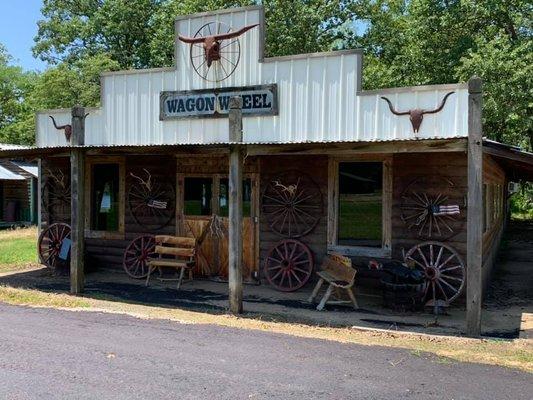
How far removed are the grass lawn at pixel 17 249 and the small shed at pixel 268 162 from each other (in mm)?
2852

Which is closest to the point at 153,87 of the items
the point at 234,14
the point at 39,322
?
the point at 234,14

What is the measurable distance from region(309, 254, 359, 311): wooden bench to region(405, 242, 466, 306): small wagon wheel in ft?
3.68

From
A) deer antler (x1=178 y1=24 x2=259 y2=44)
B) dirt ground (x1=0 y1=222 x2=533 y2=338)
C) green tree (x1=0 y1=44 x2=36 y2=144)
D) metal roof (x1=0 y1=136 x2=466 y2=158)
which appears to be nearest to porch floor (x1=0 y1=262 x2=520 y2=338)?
dirt ground (x1=0 y1=222 x2=533 y2=338)

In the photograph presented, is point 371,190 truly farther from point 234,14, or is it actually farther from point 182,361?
point 182,361

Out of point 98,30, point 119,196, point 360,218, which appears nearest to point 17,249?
point 119,196

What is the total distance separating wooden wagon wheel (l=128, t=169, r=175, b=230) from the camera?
1220cm

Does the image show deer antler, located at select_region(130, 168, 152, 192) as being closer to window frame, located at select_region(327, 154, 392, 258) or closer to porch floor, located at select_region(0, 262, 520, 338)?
porch floor, located at select_region(0, 262, 520, 338)

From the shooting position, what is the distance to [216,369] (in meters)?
5.70

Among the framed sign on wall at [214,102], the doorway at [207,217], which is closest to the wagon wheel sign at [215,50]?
the framed sign on wall at [214,102]

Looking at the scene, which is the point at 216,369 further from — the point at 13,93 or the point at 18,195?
the point at 13,93

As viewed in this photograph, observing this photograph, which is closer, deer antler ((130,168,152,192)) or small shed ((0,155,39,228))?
deer antler ((130,168,152,192))

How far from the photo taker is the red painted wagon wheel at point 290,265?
1070 cm

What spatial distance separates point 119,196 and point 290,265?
4.34 m

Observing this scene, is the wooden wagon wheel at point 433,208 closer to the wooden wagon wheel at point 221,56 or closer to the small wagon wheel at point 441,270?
the small wagon wheel at point 441,270
